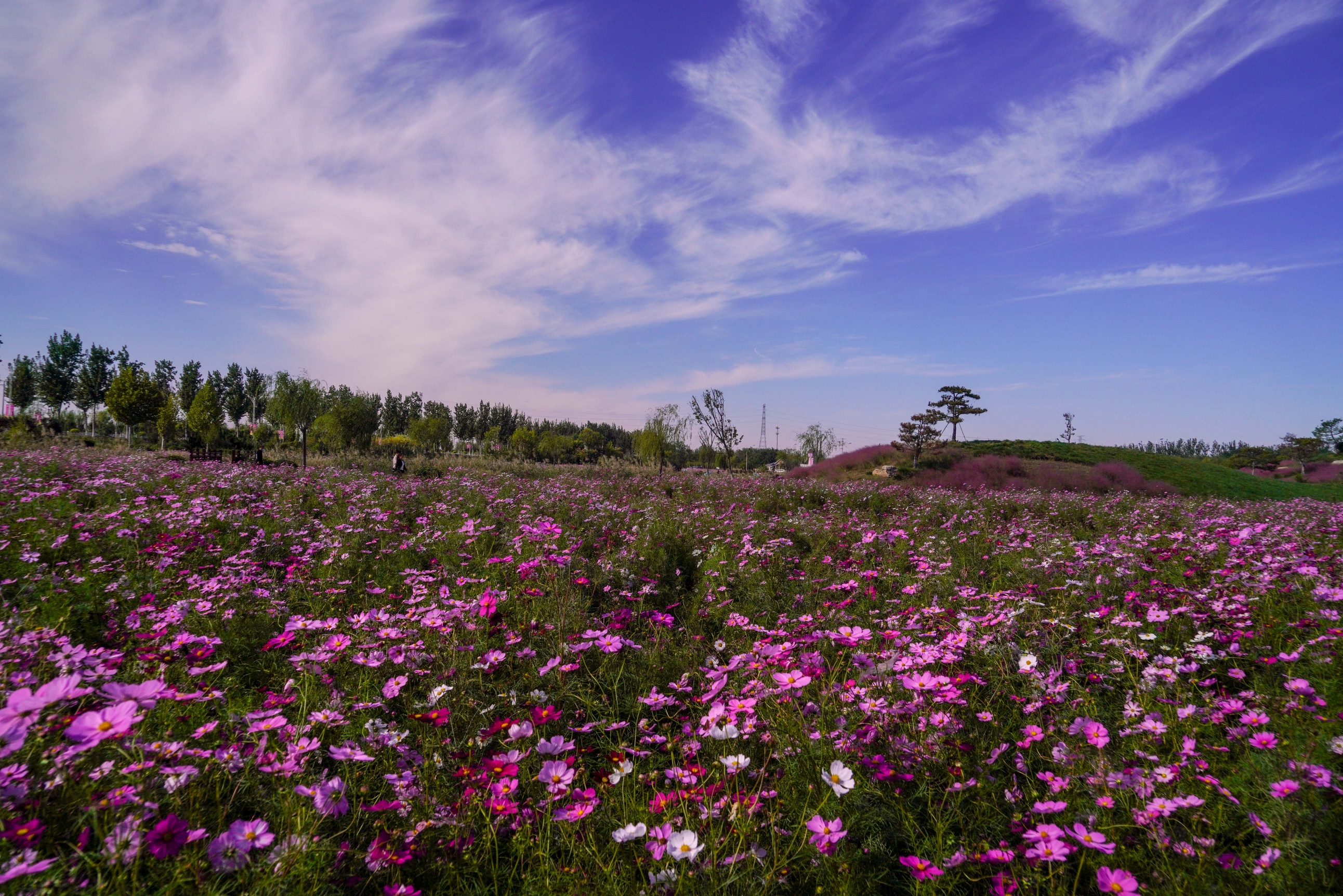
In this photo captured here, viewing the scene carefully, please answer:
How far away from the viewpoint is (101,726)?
115 centimetres

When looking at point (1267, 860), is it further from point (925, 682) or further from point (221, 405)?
point (221, 405)

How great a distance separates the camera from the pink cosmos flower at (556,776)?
163cm

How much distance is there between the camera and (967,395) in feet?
84.3

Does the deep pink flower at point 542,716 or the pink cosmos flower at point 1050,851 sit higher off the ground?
the deep pink flower at point 542,716

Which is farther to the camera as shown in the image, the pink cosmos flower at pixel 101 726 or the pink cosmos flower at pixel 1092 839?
the pink cosmos flower at pixel 1092 839

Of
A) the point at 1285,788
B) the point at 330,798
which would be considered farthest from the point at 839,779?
the point at 330,798

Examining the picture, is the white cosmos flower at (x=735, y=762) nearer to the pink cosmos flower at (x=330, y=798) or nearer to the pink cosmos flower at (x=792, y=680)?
the pink cosmos flower at (x=792, y=680)

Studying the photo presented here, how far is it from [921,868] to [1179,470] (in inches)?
1026

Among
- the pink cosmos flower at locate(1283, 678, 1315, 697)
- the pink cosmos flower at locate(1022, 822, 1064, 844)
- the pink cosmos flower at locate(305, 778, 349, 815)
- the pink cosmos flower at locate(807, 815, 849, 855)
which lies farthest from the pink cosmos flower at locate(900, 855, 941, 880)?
the pink cosmos flower at locate(1283, 678, 1315, 697)

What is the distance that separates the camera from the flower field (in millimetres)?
1372

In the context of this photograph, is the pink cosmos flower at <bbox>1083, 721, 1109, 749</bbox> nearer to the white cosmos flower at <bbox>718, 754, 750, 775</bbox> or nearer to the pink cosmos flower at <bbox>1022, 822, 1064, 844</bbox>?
the pink cosmos flower at <bbox>1022, 822, 1064, 844</bbox>

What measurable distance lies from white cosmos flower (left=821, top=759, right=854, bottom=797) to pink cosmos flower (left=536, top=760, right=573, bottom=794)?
0.74m

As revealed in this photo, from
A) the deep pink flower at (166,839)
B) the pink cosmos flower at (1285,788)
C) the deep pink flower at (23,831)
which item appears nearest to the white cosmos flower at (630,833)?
the deep pink flower at (166,839)

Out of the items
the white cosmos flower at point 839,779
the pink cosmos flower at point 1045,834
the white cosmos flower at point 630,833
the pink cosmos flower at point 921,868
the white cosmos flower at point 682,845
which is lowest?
the pink cosmos flower at point 921,868
